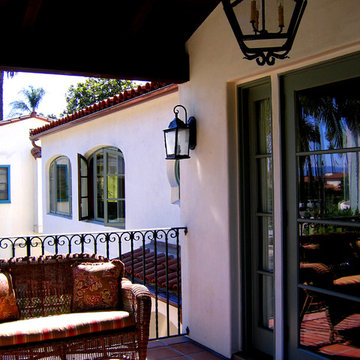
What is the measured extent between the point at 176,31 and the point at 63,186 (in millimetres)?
7337

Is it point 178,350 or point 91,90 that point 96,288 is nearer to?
point 178,350

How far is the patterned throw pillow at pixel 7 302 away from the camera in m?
3.04

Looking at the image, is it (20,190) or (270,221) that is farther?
(20,190)

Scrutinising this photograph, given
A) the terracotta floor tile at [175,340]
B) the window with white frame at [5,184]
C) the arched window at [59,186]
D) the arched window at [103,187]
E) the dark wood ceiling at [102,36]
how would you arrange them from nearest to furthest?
the dark wood ceiling at [102,36] < the terracotta floor tile at [175,340] < the arched window at [103,187] < the arched window at [59,186] < the window with white frame at [5,184]

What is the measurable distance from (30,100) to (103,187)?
18.2 metres

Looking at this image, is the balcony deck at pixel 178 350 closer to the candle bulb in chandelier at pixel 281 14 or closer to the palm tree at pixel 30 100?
the candle bulb in chandelier at pixel 281 14

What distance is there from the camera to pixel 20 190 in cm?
1431

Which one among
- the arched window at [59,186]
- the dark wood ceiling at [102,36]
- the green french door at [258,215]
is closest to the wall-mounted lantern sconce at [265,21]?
the green french door at [258,215]

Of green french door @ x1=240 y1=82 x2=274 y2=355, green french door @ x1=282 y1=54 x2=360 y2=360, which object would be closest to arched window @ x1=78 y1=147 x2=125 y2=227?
green french door @ x1=240 y1=82 x2=274 y2=355

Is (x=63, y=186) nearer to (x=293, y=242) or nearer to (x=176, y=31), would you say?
(x=176, y=31)

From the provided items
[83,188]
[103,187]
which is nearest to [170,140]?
[103,187]

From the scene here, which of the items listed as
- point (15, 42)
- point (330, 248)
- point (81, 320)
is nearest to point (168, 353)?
point (81, 320)

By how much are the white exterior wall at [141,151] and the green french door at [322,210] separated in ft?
10.1

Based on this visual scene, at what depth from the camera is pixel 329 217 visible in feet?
8.98
